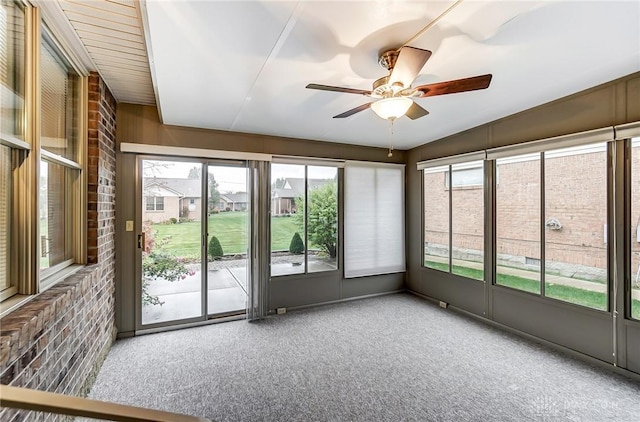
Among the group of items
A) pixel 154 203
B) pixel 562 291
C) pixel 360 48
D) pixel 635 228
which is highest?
pixel 360 48

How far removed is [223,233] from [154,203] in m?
0.88

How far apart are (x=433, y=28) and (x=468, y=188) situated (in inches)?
109

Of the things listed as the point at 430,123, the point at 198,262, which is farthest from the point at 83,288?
the point at 430,123

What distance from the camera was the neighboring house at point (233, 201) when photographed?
154 inches

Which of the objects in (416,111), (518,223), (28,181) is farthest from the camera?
(518,223)

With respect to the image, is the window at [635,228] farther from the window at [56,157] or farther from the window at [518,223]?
the window at [56,157]

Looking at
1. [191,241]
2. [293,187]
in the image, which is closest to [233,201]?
[191,241]

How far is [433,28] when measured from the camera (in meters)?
1.85

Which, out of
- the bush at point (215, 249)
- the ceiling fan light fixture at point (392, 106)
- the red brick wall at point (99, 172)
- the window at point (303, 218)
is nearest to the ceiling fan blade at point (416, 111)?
the ceiling fan light fixture at point (392, 106)

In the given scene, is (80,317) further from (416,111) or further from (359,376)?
(416,111)

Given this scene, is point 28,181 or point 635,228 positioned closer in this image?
point 28,181

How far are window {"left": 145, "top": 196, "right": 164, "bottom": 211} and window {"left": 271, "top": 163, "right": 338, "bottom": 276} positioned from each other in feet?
4.48

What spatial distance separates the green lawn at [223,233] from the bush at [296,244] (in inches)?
2.2

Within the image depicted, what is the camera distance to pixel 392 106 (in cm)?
213
